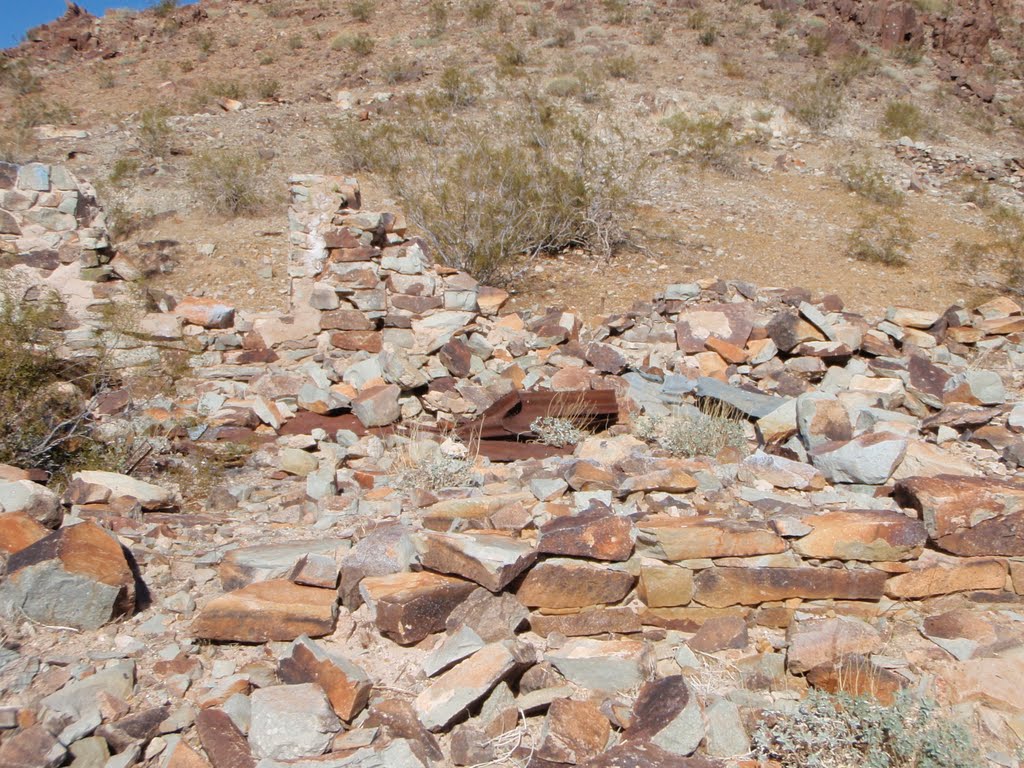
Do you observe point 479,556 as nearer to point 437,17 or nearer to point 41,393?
point 41,393

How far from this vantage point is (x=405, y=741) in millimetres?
2543

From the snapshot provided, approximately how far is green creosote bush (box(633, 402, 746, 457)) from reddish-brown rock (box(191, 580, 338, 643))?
2.71 meters

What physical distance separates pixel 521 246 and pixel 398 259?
10.2 ft

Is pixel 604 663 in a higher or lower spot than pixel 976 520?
lower

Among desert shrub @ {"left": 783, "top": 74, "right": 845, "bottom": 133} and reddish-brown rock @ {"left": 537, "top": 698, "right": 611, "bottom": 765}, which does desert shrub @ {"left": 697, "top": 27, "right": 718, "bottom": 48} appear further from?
reddish-brown rock @ {"left": 537, "top": 698, "right": 611, "bottom": 765}

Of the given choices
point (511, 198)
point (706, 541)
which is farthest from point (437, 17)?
point (706, 541)

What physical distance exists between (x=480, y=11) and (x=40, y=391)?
60.3ft

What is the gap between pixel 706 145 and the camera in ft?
45.2

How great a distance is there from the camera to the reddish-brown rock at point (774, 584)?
134 inches

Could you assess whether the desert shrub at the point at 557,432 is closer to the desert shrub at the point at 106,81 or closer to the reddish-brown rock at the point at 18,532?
the reddish-brown rock at the point at 18,532

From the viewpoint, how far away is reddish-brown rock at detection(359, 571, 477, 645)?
3076 millimetres

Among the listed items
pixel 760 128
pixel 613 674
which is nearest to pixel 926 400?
pixel 613 674

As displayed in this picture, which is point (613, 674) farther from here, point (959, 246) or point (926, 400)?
point (959, 246)

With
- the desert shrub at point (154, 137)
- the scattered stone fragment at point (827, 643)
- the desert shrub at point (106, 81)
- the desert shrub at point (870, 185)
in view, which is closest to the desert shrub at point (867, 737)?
the scattered stone fragment at point (827, 643)
